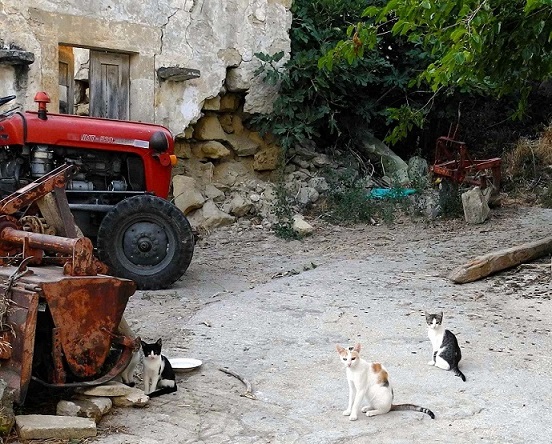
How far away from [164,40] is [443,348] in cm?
689

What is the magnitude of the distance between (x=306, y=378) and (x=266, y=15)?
7.73 m

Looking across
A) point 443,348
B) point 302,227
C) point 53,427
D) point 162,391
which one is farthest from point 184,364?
point 302,227

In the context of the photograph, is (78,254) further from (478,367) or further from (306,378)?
(478,367)

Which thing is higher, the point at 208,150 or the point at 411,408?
the point at 208,150

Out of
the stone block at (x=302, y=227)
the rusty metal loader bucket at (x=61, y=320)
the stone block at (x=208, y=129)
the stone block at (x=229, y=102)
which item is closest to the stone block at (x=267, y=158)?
the stone block at (x=208, y=129)

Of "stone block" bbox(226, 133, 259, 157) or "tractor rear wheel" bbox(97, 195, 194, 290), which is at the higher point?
"stone block" bbox(226, 133, 259, 157)

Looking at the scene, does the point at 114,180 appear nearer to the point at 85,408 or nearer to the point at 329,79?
the point at 329,79

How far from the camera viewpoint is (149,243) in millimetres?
7980

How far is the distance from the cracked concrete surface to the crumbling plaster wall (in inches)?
81.5

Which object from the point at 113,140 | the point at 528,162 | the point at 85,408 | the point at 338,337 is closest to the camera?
the point at 85,408

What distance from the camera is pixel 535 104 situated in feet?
48.0

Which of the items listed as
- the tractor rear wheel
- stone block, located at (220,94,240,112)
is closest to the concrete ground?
the tractor rear wheel

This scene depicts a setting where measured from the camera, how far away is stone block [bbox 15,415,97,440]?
4.12 metres

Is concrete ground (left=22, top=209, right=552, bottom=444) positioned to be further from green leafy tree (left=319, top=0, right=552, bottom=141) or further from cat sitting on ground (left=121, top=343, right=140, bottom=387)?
green leafy tree (left=319, top=0, right=552, bottom=141)
